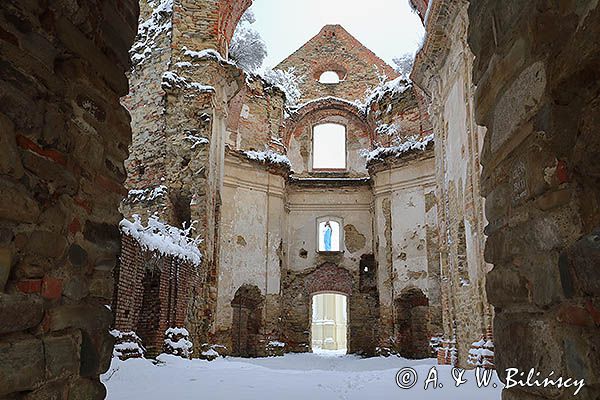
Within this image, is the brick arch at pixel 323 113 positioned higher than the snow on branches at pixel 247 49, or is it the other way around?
the snow on branches at pixel 247 49

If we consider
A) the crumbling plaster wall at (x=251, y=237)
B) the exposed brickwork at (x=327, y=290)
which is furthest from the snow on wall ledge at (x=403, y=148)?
the exposed brickwork at (x=327, y=290)

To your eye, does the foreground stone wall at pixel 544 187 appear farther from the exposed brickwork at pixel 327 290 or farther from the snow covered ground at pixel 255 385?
the exposed brickwork at pixel 327 290

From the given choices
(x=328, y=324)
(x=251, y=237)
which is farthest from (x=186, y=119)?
(x=328, y=324)

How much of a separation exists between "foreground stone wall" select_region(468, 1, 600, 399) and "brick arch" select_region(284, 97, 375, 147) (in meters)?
18.3

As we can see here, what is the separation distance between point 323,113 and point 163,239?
12583 millimetres

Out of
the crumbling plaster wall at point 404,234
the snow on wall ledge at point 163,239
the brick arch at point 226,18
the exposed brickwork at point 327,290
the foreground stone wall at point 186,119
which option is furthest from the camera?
the exposed brickwork at point 327,290

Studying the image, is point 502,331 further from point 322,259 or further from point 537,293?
point 322,259

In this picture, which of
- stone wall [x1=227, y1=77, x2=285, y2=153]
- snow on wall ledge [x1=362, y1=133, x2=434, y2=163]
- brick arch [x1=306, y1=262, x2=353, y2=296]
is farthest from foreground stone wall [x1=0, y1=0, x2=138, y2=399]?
brick arch [x1=306, y1=262, x2=353, y2=296]

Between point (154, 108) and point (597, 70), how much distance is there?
13.3 m

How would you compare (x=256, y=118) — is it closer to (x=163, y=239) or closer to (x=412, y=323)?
(x=412, y=323)

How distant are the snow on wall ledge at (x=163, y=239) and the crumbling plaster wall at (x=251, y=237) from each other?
183 inches

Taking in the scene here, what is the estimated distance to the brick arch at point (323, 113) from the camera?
68.6ft

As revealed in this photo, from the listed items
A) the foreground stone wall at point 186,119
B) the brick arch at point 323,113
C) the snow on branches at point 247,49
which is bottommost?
the foreground stone wall at point 186,119

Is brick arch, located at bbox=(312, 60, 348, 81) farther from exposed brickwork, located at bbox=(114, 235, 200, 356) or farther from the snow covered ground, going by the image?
the snow covered ground
